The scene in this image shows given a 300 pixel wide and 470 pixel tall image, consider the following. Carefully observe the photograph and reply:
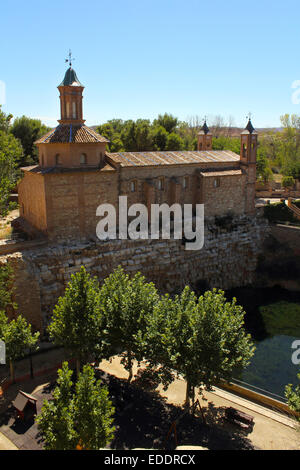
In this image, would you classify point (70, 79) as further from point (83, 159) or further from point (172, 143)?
point (172, 143)

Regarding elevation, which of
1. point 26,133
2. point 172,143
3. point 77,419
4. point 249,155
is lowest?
point 77,419

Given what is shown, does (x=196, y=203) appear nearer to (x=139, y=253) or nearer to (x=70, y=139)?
(x=139, y=253)

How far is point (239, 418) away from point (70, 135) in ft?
59.7

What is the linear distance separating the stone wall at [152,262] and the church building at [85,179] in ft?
5.61

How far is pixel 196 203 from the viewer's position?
2973 cm

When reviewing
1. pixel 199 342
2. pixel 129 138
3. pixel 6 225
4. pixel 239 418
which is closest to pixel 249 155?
pixel 129 138

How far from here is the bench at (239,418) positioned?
47.2 ft

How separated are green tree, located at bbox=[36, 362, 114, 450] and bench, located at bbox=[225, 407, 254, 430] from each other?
5.71m

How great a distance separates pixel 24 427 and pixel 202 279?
56.6ft

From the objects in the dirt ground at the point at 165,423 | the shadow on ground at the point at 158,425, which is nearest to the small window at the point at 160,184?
the dirt ground at the point at 165,423

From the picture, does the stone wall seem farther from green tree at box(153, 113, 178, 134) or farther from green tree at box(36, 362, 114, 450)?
green tree at box(153, 113, 178, 134)

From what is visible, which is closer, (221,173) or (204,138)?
(221,173)

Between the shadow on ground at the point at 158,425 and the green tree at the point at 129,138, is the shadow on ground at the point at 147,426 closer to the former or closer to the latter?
the shadow on ground at the point at 158,425

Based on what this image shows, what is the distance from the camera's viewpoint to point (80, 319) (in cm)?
1548
